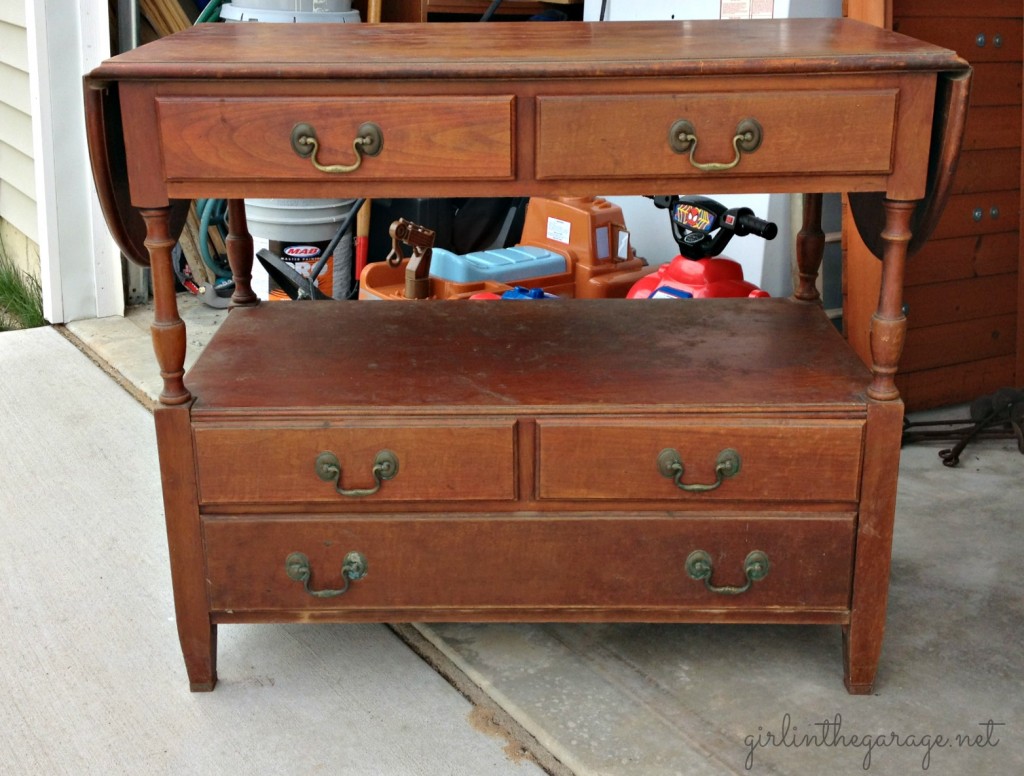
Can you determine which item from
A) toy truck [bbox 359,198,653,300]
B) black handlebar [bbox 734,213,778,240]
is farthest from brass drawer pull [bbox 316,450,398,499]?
toy truck [bbox 359,198,653,300]

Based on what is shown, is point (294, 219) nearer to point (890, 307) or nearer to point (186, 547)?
point (186, 547)

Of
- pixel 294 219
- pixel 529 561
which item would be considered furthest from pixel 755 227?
pixel 294 219

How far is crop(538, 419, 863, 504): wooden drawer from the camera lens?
1.95 metres

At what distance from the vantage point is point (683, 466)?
6.47 feet

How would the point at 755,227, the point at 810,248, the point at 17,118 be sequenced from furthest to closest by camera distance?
the point at 17,118 → the point at 755,227 → the point at 810,248

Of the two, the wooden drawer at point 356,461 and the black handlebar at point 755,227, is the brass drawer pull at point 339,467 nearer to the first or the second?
the wooden drawer at point 356,461

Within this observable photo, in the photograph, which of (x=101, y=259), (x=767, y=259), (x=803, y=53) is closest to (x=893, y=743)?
(x=803, y=53)

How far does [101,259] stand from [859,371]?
2822mm

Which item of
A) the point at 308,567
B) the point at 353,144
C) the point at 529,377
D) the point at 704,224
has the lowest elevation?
the point at 308,567

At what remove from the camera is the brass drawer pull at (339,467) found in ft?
6.46

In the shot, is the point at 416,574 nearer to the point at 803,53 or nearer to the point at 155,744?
the point at 155,744

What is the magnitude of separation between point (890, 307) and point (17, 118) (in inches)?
134

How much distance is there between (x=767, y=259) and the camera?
10.8 ft

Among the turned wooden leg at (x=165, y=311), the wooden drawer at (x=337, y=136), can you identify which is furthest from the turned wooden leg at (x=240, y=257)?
the wooden drawer at (x=337, y=136)
